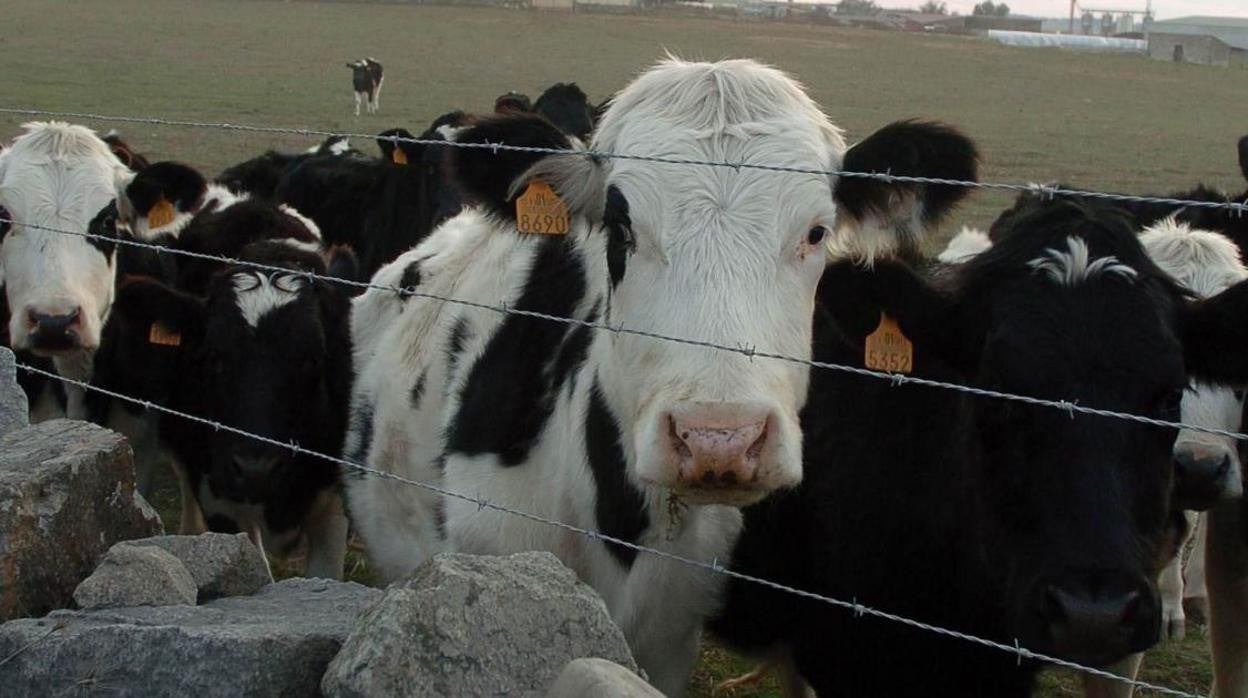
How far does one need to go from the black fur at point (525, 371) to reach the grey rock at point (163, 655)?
1020 millimetres

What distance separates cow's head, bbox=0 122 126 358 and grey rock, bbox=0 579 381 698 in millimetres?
3103

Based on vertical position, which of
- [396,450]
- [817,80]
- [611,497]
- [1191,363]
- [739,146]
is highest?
[739,146]

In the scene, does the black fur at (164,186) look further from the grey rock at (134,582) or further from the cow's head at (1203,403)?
the cow's head at (1203,403)

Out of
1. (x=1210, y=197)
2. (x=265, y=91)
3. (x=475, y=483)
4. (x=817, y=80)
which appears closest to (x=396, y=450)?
(x=475, y=483)

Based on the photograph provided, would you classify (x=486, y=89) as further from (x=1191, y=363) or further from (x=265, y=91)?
(x=1191, y=363)

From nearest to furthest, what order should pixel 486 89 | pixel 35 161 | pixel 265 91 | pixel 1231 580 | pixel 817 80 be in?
pixel 1231 580
pixel 35 161
pixel 265 91
pixel 486 89
pixel 817 80

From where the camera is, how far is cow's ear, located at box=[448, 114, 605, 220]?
420 centimetres

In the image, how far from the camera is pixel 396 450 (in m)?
5.57

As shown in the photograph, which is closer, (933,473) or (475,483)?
(933,473)

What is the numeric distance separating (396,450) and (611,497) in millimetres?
1599

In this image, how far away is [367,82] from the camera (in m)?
35.8

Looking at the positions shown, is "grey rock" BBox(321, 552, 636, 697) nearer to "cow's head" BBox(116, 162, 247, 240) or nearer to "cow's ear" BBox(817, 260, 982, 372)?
"cow's ear" BBox(817, 260, 982, 372)

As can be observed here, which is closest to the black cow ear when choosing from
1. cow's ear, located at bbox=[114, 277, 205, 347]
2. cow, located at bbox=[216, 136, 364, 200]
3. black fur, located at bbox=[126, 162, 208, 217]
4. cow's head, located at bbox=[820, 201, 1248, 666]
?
cow's head, located at bbox=[820, 201, 1248, 666]

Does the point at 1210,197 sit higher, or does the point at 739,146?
the point at 739,146
